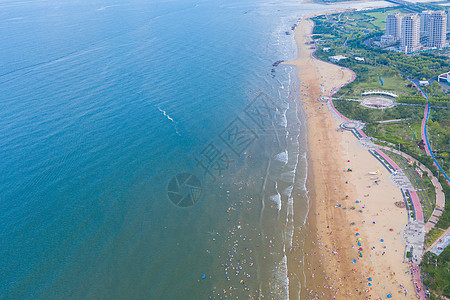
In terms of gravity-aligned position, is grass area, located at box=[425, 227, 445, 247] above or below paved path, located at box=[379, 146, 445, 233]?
below

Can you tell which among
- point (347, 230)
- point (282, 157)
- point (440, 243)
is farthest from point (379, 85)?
point (440, 243)

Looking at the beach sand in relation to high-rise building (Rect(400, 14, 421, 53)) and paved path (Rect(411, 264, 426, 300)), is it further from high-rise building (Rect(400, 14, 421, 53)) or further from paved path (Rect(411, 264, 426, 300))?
high-rise building (Rect(400, 14, 421, 53))

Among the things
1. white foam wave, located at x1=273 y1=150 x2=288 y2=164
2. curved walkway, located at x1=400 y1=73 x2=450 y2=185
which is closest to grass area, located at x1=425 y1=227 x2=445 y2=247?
curved walkway, located at x1=400 y1=73 x2=450 y2=185

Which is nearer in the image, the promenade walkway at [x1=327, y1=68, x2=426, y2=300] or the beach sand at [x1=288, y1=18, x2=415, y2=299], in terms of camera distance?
the promenade walkway at [x1=327, y1=68, x2=426, y2=300]

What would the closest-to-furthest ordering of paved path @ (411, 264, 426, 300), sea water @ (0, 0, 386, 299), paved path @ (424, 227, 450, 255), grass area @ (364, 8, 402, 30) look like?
paved path @ (411, 264, 426, 300) → paved path @ (424, 227, 450, 255) → sea water @ (0, 0, 386, 299) → grass area @ (364, 8, 402, 30)

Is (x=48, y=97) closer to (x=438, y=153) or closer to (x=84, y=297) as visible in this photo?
(x=84, y=297)

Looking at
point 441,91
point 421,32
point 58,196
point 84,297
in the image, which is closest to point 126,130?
point 58,196

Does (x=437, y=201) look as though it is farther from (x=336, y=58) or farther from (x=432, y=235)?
(x=336, y=58)

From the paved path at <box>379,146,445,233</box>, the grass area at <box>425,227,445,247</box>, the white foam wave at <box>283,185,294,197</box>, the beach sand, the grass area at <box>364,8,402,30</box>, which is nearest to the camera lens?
the beach sand
